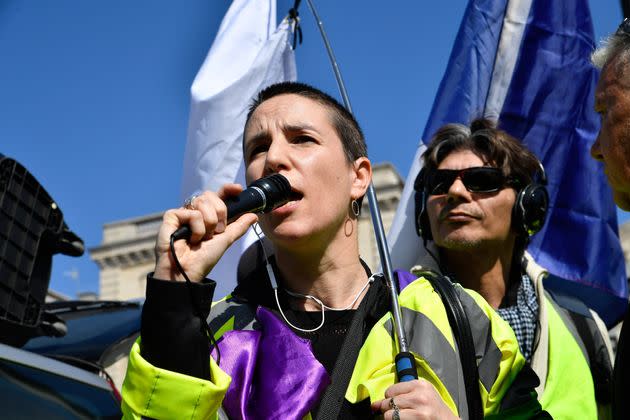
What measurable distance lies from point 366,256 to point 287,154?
82.9 feet

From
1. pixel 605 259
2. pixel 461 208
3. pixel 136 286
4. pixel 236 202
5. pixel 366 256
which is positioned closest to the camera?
pixel 236 202

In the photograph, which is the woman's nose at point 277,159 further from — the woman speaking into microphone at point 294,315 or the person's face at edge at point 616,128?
the person's face at edge at point 616,128

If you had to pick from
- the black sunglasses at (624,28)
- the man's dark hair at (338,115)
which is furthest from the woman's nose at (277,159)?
the black sunglasses at (624,28)

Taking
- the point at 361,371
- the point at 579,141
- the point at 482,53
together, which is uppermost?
the point at 482,53

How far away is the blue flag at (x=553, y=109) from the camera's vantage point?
4379mm

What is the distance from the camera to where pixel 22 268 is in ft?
11.2

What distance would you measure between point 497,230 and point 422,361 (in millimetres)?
1424

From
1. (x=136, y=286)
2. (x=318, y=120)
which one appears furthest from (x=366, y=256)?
(x=318, y=120)

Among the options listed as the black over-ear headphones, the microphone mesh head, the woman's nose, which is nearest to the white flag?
the black over-ear headphones

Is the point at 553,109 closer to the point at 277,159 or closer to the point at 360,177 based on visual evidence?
the point at 360,177

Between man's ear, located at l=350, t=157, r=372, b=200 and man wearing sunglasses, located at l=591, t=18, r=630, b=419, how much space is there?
0.70 metres

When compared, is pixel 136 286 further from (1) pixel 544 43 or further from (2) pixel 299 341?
(2) pixel 299 341

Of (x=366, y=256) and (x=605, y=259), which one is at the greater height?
(x=605, y=259)

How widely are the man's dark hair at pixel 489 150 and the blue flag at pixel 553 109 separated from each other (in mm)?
865
